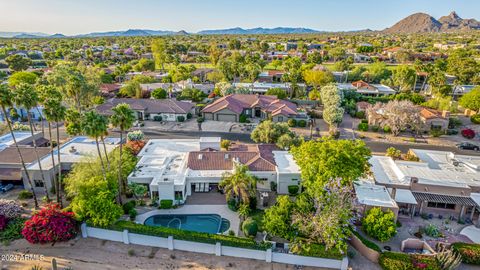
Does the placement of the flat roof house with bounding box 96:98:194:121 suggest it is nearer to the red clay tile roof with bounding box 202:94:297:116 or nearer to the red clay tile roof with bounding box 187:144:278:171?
the red clay tile roof with bounding box 202:94:297:116

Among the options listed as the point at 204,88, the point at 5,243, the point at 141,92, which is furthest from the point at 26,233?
the point at 204,88

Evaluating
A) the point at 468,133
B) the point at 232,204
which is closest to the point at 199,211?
the point at 232,204

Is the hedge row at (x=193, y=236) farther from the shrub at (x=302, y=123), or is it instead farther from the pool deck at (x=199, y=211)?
the shrub at (x=302, y=123)

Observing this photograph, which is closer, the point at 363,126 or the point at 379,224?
the point at 379,224

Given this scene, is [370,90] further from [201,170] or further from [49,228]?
[49,228]

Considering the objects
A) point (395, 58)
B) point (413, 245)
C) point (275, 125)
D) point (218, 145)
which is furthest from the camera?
point (395, 58)

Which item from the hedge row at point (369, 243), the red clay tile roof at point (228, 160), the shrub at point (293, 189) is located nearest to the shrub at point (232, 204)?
the red clay tile roof at point (228, 160)

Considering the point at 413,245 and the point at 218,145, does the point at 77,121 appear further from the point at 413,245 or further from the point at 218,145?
the point at 413,245
